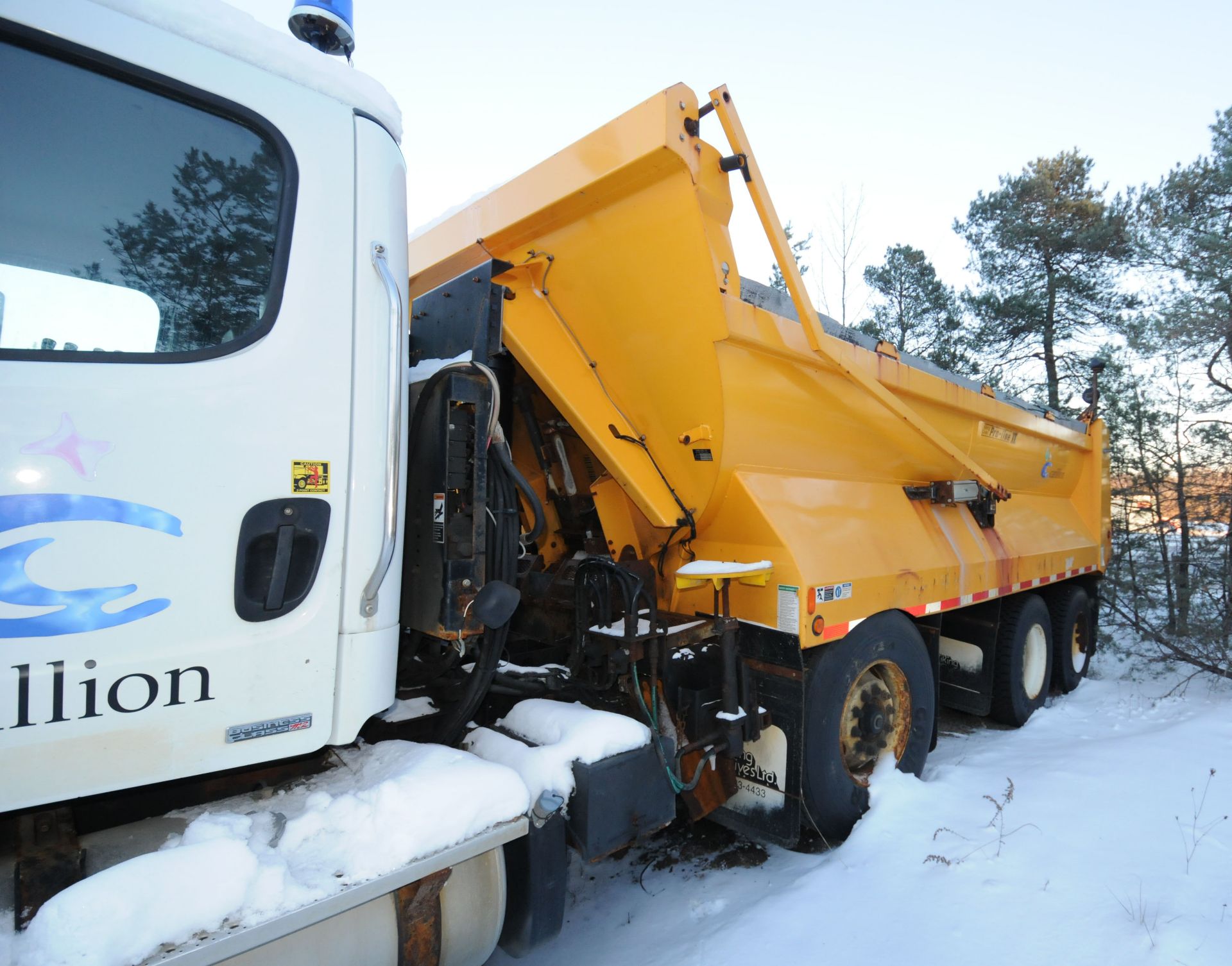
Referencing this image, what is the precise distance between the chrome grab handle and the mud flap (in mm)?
1709

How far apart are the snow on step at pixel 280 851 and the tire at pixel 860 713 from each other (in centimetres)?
159

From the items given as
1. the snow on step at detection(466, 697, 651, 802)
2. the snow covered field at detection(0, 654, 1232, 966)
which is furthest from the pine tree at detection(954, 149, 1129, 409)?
the snow on step at detection(466, 697, 651, 802)

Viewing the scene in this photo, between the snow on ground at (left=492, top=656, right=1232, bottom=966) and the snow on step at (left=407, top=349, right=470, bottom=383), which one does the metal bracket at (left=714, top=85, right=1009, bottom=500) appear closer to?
the snow on step at (left=407, top=349, right=470, bottom=383)

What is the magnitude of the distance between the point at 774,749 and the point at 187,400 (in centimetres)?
251

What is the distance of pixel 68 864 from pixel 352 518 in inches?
36.2

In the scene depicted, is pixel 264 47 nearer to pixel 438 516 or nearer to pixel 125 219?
pixel 125 219

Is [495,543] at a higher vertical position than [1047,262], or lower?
lower

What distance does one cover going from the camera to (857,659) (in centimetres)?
332

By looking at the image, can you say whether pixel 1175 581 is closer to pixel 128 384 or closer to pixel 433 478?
pixel 433 478

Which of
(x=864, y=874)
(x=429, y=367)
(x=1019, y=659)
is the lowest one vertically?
(x=864, y=874)

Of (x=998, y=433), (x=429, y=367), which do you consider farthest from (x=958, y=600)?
(x=429, y=367)

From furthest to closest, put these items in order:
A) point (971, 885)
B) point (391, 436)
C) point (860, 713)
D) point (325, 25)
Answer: point (860, 713), point (971, 885), point (325, 25), point (391, 436)

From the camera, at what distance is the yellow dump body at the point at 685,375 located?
286cm

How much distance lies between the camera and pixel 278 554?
172cm
